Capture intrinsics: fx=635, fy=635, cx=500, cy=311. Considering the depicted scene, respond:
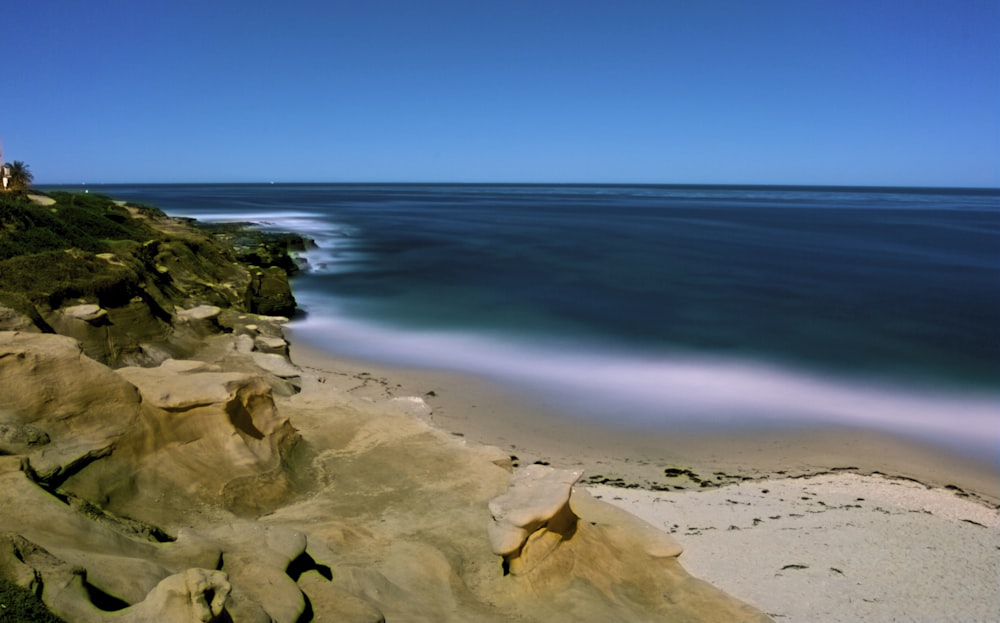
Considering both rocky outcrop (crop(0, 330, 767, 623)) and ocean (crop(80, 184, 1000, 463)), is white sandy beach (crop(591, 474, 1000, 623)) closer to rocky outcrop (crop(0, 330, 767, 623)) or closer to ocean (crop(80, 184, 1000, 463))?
rocky outcrop (crop(0, 330, 767, 623))

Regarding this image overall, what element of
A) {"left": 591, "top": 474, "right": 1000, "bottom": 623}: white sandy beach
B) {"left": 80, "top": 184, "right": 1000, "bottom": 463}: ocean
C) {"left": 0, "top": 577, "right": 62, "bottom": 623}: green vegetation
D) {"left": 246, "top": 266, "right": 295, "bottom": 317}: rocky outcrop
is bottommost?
{"left": 591, "top": 474, "right": 1000, "bottom": 623}: white sandy beach

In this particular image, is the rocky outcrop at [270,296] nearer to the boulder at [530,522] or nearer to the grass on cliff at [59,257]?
the grass on cliff at [59,257]

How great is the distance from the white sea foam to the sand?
3.73 feet

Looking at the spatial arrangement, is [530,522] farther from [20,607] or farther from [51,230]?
[51,230]

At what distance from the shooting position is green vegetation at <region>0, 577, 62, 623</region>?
463 cm

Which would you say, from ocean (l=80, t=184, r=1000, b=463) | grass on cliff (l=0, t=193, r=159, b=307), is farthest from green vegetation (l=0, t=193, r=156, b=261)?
ocean (l=80, t=184, r=1000, b=463)

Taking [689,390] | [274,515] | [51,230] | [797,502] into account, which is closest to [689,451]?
[797,502]

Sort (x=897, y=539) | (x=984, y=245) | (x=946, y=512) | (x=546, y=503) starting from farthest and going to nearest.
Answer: (x=984, y=245) < (x=946, y=512) < (x=897, y=539) < (x=546, y=503)

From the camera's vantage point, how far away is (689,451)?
15109mm

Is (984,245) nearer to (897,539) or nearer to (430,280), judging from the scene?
(430,280)

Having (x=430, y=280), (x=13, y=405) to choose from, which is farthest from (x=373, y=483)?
(x=430, y=280)

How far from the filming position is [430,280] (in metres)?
40.6

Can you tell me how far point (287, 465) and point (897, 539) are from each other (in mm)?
10698

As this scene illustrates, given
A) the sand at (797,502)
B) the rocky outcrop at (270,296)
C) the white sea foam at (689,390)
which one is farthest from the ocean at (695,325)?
the sand at (797,502)
